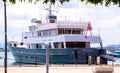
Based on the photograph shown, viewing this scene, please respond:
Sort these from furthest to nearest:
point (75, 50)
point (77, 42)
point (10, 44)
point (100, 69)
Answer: point (10, 44)
point (77, 42)
point (75, 50)
point (100, 69)

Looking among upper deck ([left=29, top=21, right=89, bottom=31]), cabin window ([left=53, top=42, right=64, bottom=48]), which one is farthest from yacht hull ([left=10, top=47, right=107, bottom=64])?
upper deck ([left=29, top=21, right=89, bottom=31])

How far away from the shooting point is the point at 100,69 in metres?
24.4

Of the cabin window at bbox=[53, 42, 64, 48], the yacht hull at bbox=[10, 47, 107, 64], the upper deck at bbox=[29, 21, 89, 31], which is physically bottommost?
the yacht hull at bbox=[10, 47, 107, 64]

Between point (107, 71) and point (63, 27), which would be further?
point (63, 27)

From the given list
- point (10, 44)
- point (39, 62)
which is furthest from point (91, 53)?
point (10, 44)

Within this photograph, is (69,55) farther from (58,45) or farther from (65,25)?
(65,25)

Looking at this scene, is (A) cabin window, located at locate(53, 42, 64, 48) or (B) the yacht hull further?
(A) cabin window, located at locate(53, 42, 64, 48)

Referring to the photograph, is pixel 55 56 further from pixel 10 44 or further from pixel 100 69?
pixel 100 69

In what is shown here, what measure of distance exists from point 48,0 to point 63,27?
41.8 m

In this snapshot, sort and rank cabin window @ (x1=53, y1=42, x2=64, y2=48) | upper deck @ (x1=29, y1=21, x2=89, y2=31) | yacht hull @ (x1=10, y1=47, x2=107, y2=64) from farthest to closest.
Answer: cabin window @ (x1=53, y1=42, x2=64, y2=48) → upper deck @ (x1=29, y1=21, x2=89, y2=31) → yacht hull @ (x1=10, y1=47, x2=107, y2=64)

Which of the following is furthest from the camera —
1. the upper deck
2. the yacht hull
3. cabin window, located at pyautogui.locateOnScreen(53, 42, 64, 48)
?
cabin window, located at pyautogui.locateOnScreen(53, 42, 64, 48)

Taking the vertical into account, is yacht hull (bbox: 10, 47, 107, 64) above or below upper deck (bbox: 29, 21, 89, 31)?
below

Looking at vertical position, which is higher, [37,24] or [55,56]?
[37,24]

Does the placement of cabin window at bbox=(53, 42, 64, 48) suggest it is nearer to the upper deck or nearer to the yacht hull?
the yacht hull
